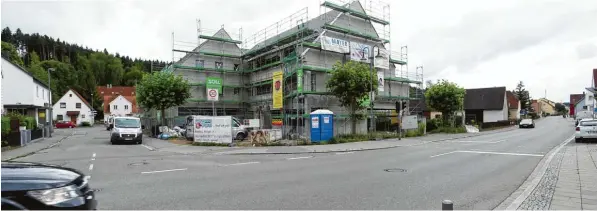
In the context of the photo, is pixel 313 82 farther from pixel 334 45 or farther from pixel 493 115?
pixel 493 115

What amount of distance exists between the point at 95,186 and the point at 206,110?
2972 cm

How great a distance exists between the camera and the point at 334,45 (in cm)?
3069

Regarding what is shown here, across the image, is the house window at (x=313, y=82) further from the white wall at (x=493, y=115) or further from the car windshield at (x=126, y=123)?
the white wall at (x=493, y=115)

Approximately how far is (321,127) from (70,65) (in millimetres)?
96920

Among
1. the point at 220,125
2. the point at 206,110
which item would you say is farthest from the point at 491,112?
the point at 220,125

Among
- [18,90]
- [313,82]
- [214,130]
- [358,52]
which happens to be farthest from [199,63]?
[214,130]

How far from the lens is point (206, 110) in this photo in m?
37.5

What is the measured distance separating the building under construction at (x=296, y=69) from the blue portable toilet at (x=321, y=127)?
2096 millimetres

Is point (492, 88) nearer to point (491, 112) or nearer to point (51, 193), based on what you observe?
point (491, 112)

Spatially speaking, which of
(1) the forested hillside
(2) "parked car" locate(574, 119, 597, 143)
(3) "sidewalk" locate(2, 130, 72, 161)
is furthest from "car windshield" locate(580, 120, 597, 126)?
(1) the forested hillside

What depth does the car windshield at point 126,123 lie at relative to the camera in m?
23.7

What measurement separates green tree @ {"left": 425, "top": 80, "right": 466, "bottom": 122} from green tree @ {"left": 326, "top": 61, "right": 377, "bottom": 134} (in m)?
12.4

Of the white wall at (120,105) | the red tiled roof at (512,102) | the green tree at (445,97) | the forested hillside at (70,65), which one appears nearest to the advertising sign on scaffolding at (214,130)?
the green tree at (445,97)

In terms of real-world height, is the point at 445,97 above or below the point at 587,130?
above
